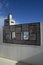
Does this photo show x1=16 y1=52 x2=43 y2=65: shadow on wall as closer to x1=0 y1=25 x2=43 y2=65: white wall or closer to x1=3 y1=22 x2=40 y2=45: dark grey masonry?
x1=0 y1=25 x2=43 y2=65: white wall

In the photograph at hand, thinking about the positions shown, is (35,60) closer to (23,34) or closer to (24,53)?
(24,53)

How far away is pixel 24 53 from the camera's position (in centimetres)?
809

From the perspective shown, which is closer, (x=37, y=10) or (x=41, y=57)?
(x=41, y=57)

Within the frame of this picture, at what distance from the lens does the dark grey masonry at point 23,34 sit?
841 cm

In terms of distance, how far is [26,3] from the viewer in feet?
44.3

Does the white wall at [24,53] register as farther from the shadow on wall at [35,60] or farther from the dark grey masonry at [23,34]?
the dark grey masonry at [23,34]

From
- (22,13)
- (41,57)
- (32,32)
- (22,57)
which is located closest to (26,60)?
(22,57)

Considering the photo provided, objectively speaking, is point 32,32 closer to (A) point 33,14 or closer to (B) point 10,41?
(B) point 10,41

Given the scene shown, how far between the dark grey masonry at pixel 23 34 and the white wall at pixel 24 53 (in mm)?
619

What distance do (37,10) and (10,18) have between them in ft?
16.4

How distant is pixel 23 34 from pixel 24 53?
5.41 feet

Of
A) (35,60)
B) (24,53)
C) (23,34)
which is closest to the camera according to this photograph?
(35,60)

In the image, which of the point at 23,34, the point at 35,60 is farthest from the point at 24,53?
the point at 23,34

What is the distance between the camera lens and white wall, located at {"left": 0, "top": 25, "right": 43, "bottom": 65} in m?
7.36
